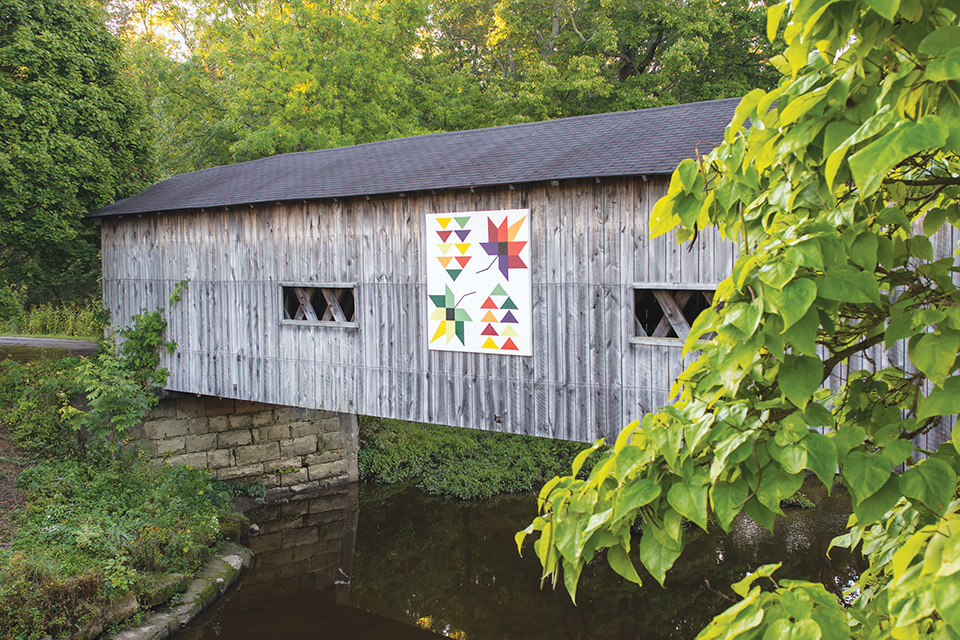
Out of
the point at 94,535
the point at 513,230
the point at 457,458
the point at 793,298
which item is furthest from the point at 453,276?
the point at 457,458

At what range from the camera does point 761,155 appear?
4.48 ft

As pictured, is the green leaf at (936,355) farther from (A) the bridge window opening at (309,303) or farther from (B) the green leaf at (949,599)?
(A) the bridge window opening at (309,303)

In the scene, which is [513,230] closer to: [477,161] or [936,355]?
[477,161]

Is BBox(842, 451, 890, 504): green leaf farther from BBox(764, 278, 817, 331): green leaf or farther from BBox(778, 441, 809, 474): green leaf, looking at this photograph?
BBox(764, 278, 817, 331): green leaf

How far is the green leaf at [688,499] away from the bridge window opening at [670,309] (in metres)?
4.30

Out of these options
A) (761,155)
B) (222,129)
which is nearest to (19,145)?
(222,129)

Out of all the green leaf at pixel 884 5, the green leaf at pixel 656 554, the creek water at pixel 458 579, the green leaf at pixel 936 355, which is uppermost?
the green leaf at pixel 884 5

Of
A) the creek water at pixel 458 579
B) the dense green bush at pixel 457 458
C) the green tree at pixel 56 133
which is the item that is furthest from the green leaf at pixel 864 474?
the green tree at pixel 56 133

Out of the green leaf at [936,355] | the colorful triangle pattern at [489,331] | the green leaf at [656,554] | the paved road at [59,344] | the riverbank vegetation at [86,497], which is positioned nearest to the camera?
the green leaf at [936,355]

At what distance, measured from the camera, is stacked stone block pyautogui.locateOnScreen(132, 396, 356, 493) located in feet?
36.1

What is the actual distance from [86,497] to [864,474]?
9.67 metres

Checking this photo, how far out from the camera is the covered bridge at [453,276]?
6355 mm

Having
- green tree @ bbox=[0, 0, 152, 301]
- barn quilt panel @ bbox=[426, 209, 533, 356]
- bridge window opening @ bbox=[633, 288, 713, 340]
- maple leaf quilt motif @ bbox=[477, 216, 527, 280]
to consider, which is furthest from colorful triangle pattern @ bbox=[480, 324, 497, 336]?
green tree @ bbox=[0, 0, 152, 301]

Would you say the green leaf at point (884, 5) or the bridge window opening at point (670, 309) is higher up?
the green leaf at point (884, 5)
